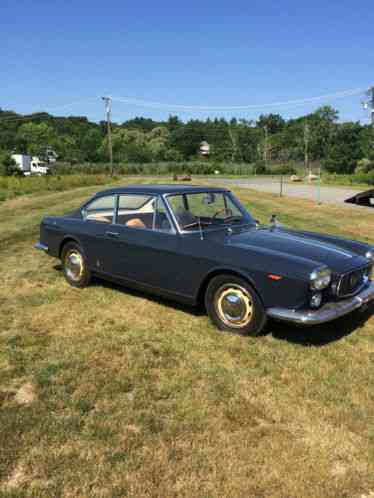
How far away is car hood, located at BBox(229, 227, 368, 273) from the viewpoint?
406 cm

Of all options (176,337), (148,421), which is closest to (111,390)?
(148,421)

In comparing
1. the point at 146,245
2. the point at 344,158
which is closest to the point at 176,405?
the point at 146,245

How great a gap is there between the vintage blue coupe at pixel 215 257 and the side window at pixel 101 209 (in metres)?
0.01

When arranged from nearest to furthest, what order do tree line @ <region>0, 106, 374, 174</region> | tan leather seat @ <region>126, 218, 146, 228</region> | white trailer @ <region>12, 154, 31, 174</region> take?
tan leather seat @ <region>126, 218, 146, 228</region> < white trailer @ <region>12, 154, 31, 174</region> < tree line @ <region>0, 106, 374, 174</region>

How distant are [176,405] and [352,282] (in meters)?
2.18

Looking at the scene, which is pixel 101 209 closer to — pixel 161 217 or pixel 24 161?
pixel 161 217

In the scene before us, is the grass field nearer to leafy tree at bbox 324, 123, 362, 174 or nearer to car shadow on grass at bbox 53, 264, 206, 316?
car shadow on grass at bbox 53, 264, 206, 316

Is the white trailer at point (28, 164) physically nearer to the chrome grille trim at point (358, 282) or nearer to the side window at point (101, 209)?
the side window at point (101, 209)

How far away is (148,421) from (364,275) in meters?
2.81

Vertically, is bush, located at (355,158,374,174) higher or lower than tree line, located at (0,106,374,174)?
lower

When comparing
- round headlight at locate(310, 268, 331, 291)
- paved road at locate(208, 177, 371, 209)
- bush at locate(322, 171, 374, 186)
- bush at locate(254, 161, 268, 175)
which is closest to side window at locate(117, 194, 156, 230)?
round headlight at locate(310, 268, 331, 291)

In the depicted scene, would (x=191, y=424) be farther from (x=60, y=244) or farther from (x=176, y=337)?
(x=60, y=244)

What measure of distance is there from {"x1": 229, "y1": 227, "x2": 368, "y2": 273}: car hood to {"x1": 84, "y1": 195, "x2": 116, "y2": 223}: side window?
167cm

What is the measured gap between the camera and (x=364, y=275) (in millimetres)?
4488
